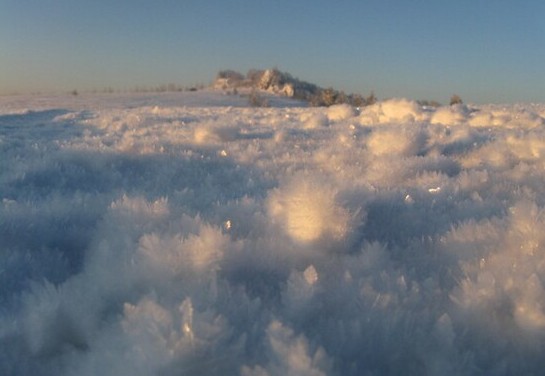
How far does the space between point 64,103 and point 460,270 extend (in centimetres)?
1442

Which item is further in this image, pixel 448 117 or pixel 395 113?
pixel 395 113

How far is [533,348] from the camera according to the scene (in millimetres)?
1229

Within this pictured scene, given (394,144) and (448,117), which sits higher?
(394,144)

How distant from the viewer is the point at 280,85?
20.3 m

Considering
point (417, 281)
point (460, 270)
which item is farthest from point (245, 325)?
point (460, 270)

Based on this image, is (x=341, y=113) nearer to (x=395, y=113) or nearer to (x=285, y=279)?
(x=395, y=113)

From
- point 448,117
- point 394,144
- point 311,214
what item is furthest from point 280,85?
point 311,214

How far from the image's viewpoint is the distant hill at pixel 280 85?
1689 cm

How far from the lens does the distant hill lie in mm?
16891

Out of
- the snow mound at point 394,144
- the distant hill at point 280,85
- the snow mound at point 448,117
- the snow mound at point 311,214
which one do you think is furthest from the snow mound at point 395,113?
the distant hill at point 280,85

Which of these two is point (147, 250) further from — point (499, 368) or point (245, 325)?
point (499, 368)

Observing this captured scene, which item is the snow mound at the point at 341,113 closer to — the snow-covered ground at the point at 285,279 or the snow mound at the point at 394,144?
the snow mound at the point at 394,144

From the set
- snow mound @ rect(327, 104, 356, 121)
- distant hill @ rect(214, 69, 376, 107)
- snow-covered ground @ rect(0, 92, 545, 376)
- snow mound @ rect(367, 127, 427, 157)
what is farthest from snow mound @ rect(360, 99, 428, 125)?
distant hill @ rect(214, 69, 376, 107)

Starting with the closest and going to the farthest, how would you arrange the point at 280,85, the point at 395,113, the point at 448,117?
the point at 448,117
the point at 395,113
the point at 280,85
